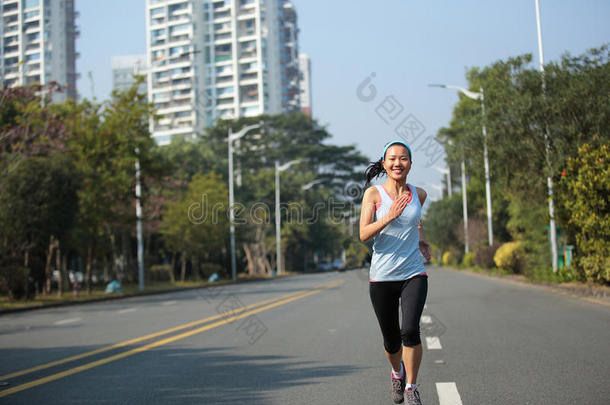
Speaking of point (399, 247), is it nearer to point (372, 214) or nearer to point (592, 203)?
point (372, 214)

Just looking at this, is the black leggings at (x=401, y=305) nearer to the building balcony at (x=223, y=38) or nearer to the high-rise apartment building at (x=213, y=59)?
the high-rise apartment building at (x=213, y=59)

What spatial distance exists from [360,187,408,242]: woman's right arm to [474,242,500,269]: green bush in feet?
113

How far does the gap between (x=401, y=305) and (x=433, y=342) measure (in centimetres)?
469

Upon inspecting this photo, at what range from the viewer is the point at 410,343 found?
5375 millimetres

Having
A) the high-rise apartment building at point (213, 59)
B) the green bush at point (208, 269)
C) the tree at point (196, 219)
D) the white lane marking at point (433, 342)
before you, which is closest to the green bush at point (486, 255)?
the tree at point (196, 219)

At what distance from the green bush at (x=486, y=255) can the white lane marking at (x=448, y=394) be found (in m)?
33.0

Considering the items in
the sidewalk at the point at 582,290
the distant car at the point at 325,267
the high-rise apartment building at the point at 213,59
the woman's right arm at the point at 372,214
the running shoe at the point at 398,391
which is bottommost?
the distant car at the point at 325,267

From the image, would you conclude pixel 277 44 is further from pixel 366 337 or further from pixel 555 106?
pixel 366 337

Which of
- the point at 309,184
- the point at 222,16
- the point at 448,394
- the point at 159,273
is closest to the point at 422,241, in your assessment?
the point at 448,394

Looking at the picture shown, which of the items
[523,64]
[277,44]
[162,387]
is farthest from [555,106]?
Answer: [277,44]

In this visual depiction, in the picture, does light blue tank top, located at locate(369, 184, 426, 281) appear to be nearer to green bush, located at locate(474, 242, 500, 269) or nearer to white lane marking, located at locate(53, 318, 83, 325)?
white lane marking, located at locate(53, 318, 83, 325)

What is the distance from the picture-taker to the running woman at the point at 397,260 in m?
5.35

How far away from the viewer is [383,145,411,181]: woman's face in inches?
217

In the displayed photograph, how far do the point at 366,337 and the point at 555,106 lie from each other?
11.7 metres
